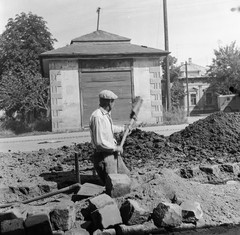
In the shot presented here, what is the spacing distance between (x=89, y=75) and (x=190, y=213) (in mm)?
12206

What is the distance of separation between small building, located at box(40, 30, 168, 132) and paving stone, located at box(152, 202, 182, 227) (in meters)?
10.6

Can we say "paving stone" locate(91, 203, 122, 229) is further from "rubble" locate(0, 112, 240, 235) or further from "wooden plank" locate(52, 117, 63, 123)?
"wooden plank" locate(52, 117, 63, 123)

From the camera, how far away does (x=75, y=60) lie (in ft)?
53.3

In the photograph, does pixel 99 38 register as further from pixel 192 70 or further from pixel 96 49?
pixel 192 70

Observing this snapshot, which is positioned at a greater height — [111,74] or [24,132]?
[111,74]

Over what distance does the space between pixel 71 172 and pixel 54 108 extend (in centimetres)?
958

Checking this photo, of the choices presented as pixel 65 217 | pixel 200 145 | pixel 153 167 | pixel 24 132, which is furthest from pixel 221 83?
pixel 65 217

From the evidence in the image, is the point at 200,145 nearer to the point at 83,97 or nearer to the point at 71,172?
the point at 71,172

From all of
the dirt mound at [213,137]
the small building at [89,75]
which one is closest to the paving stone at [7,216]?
the dirt mound at [213,137]

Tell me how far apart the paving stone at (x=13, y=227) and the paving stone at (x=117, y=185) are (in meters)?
1.31

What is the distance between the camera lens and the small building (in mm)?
15750

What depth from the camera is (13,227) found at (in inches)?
170

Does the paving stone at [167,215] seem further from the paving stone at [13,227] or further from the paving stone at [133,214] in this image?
the paving stone at [13,227]

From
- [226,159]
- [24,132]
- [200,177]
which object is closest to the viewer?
[200,177]
